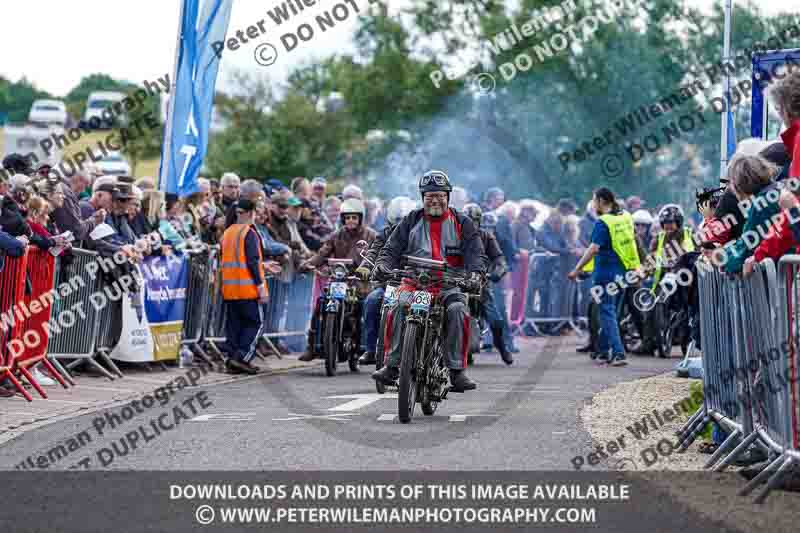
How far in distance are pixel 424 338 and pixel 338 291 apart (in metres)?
5.42

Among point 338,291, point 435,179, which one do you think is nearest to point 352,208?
point 338,291

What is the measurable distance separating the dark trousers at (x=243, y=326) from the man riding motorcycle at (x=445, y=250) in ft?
15.8

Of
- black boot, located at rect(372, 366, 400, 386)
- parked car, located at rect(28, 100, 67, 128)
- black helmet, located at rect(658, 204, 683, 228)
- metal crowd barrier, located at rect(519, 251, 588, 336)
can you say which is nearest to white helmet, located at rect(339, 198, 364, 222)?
black helmet, located at rect(658, 204, 683, 228)

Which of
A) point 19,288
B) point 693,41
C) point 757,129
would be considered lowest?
point 19,288

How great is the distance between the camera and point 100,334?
50.8 feet

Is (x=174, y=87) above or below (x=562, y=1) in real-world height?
below

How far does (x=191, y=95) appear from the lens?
17453 millimetres

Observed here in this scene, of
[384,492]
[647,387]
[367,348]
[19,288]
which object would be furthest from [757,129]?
[384,492]

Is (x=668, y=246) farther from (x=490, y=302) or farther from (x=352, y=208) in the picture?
(x=352, y=208)

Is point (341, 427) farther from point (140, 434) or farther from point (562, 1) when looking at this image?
point (562, 1)

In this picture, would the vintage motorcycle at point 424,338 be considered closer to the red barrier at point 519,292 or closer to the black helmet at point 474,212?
the black helmet at point 474,212

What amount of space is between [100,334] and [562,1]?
48.2 m

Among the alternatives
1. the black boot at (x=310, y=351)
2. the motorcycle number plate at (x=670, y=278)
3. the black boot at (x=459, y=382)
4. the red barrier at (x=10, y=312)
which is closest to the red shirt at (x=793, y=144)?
the black boot at (x=459, y=382)

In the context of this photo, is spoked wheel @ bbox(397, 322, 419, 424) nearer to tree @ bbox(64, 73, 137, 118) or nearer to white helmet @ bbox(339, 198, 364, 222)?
white helmet @ bbox(339, 198, 364, 222)
